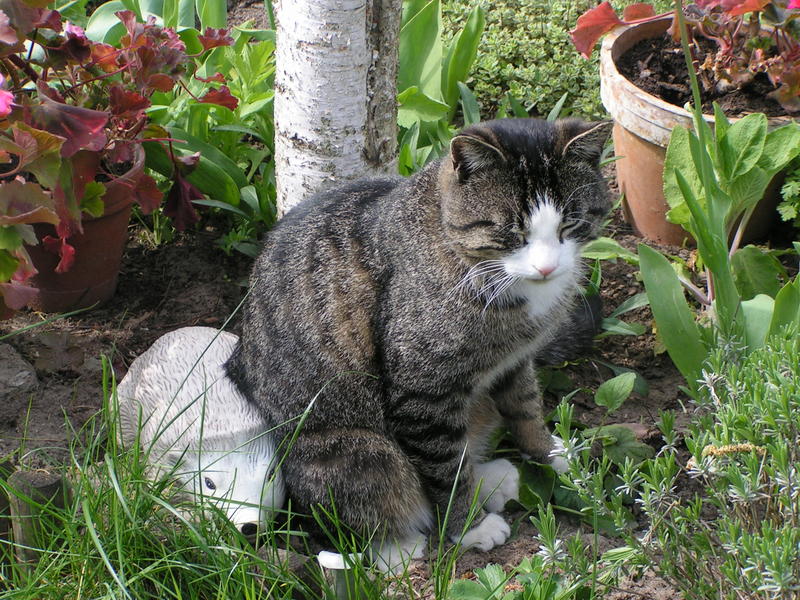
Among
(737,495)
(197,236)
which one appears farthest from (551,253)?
(197,236)

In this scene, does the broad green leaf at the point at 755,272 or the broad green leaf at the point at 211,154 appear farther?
the broad green leaf at the point at 211,154

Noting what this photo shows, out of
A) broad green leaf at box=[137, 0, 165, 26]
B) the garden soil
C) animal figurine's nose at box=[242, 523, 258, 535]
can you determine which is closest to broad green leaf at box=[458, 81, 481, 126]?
the garden soil

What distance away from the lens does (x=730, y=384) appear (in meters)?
2.05

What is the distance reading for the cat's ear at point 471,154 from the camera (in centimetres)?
→ 230

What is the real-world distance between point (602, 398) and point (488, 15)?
239cm

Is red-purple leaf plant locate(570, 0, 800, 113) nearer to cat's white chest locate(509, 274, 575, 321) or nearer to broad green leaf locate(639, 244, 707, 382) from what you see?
broad green leaf locate(639, 244, 707, 382)

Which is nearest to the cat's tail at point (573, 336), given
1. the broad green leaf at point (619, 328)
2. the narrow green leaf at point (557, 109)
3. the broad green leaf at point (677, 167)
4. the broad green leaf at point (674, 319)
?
the broad green leaf at point (619, 328)

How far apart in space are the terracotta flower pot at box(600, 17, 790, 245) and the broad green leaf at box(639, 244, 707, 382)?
0.77 metres

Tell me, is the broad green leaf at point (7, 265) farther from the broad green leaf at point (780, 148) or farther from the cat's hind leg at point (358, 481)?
the broad green leaf at point (780, 148)

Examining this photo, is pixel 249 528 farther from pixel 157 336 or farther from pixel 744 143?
pixel 744 143

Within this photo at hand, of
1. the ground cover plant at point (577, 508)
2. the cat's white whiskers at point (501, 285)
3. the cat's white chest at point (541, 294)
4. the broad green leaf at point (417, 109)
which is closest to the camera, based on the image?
the ground cover plant at point (577, 508)

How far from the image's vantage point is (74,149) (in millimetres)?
2592

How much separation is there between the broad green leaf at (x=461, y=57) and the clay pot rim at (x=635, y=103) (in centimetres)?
55

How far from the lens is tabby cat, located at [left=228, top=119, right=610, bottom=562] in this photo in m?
2.39
